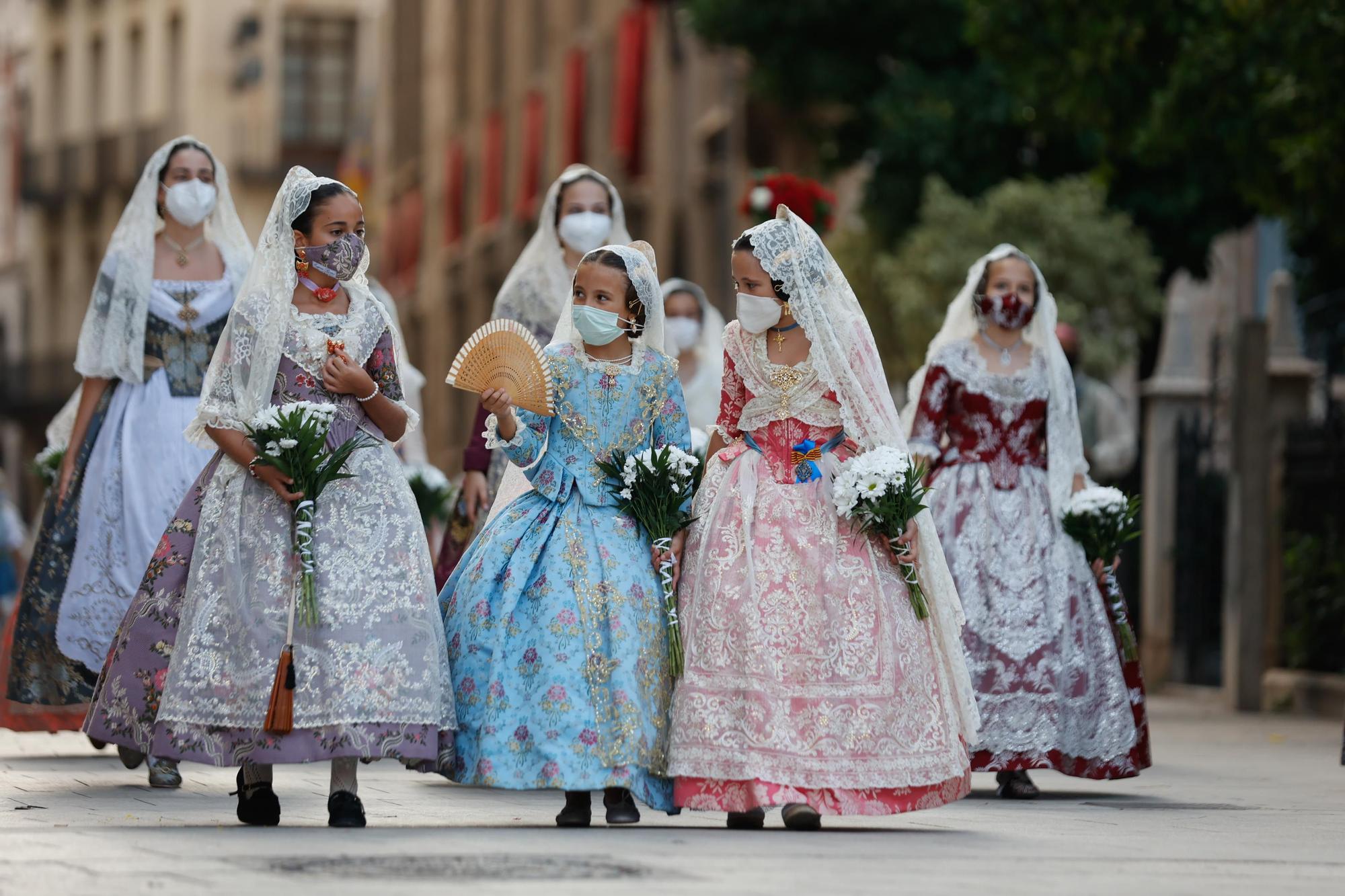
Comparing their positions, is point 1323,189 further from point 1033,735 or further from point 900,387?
point 900,387

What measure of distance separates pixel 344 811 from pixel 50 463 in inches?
175

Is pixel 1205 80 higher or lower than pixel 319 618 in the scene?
higher

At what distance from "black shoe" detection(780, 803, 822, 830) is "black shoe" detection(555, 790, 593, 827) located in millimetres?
619

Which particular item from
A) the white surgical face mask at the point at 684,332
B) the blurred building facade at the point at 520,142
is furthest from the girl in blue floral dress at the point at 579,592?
the blurred building facade at the point at 520,142

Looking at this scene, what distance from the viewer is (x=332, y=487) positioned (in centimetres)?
811

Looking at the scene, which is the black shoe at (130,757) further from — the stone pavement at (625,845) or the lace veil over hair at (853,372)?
the lace veil over hair at (853,372)

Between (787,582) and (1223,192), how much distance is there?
16.9 meters

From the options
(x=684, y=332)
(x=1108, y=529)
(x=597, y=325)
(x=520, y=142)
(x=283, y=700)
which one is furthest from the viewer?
(x=520, y=142)

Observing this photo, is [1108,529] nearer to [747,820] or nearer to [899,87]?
[747,820]

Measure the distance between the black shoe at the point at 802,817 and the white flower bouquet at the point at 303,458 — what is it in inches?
62.8

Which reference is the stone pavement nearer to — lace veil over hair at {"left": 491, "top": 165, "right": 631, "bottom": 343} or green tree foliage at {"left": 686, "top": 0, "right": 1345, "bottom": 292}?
lace veil over hair at {"left": 491, "top": 165, "right": 631, "bottom": 343}

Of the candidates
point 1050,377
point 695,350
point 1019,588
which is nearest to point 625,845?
point 1019,588

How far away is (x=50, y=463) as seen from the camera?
11742 mm

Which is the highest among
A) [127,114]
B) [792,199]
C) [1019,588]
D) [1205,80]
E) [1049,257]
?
[127,114]
